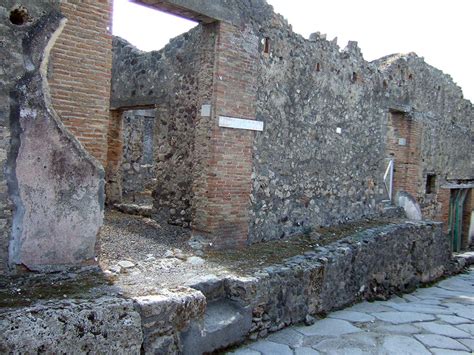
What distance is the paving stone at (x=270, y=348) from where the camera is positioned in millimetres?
4703

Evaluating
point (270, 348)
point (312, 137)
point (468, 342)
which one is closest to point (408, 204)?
point (312, 137)

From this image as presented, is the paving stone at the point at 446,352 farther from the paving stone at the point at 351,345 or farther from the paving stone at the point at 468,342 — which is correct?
the paving stone at the point at 351,345

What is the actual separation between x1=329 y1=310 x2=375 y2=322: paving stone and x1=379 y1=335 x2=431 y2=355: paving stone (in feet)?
2.14

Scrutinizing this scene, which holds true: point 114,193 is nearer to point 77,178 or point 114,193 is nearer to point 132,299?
point 77,178

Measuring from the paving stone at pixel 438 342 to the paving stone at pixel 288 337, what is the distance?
1.38 meters

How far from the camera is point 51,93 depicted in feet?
14.5

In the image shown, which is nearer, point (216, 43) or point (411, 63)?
point (216, 43)

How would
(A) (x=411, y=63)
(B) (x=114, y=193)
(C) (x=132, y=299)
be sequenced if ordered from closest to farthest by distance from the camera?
(C) (x=132, y=299), (B) (x=114, y=193), (A) (x=411, y=63)

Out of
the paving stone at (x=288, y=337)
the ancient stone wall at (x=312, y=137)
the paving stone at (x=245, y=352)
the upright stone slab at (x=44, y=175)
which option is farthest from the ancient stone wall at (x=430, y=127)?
the upright stone slab at (x=44, y=175)

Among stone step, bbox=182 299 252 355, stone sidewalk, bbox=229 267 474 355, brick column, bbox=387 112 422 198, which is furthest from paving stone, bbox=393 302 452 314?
brick column, bbox=387 112 422 198

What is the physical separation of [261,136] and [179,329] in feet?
11.3

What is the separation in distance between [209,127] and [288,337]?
284 centimetres

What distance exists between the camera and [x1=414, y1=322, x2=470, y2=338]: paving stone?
18.1 feet

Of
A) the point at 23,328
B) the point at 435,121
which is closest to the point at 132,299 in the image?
the point at 23,328
